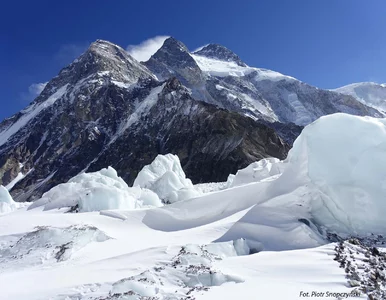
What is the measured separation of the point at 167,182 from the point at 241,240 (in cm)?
2195

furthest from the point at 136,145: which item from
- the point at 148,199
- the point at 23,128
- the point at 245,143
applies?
the point at 148,199

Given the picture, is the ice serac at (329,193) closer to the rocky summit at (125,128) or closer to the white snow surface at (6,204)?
the white snow surface at (6,204)

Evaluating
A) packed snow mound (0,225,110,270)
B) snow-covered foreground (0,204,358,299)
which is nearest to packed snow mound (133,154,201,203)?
snow-covered foreground (0,204,358,299)

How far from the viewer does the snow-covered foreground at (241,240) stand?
9.28 m

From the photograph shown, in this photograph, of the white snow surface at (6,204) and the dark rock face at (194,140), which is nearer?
the white snow surface at (6,204)

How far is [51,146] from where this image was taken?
440 feet

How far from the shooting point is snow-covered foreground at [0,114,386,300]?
365 inches

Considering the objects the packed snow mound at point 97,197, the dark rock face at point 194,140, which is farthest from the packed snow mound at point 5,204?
the dark rock face at point 194,140

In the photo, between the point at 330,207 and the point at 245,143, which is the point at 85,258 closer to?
the point at 330,207

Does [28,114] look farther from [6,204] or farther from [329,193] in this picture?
[329,193]

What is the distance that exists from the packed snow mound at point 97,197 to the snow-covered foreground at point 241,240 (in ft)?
15.1

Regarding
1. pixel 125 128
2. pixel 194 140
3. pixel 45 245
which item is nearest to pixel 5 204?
pixel 45 245

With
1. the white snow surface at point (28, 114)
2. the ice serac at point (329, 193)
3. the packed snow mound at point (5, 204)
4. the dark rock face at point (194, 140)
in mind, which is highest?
the white snow surface at point (28, 114)

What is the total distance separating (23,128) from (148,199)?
146m
